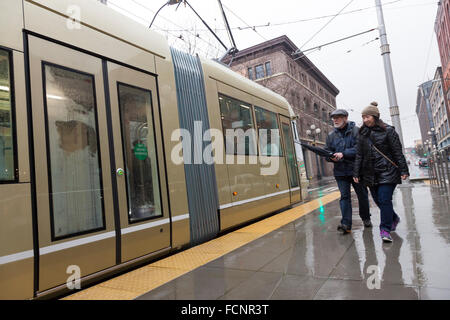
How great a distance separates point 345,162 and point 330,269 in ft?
6.54

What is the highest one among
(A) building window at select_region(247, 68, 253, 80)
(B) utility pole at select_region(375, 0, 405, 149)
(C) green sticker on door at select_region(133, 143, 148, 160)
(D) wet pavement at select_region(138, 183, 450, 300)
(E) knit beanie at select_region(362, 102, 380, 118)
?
(A) building window at select_region(247, 68, 253, 80)

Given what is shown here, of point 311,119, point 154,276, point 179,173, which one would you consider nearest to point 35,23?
point 179,173

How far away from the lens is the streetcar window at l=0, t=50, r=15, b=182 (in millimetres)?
2383

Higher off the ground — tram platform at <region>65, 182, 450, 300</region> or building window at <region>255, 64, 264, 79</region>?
building window at <region>255, 64, 264, 79</region>

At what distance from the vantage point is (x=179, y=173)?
4062mm

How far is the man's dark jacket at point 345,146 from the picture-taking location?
4367 mm

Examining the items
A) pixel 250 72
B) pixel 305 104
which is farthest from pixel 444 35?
pixel 250 72

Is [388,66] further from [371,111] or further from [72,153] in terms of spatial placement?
[72,153]

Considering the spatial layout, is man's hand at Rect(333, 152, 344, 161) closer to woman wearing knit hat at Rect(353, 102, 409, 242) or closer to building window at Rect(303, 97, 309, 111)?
woman wearing knit hat at Rect(353, 102, 409, 242)

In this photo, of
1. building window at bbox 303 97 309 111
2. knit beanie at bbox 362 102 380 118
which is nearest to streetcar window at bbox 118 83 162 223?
knit beanie at bbox 362 102 380 118

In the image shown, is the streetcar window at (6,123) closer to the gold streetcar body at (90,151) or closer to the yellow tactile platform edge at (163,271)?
the gold streetcar body at (90,151)

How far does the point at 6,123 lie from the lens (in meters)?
2.46

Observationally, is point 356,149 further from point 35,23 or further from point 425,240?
point 35,23
